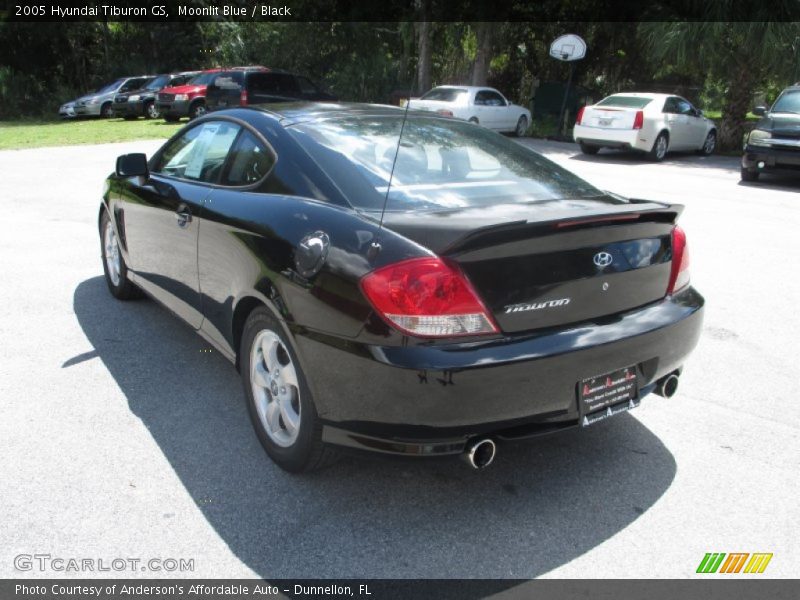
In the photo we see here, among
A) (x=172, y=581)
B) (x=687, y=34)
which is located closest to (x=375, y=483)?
(x=172, y=581)

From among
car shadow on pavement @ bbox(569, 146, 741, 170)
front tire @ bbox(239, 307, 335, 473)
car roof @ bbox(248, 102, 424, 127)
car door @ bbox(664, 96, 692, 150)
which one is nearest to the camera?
front tire @ bbox(239, 307, 335, 473)

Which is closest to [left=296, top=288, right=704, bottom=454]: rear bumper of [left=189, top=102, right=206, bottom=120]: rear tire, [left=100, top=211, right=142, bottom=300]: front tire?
[left=100, top=211, right=142, bottom=300]: front tire

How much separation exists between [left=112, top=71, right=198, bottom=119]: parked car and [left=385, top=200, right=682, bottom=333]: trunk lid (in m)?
A: 25.2

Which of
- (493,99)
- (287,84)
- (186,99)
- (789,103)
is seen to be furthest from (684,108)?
(186,99)

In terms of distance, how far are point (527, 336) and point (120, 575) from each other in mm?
1697

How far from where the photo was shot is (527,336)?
270cm

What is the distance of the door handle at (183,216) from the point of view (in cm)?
391

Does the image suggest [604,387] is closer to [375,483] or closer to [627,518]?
[627,518]

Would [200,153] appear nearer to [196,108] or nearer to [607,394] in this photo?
[607,394]

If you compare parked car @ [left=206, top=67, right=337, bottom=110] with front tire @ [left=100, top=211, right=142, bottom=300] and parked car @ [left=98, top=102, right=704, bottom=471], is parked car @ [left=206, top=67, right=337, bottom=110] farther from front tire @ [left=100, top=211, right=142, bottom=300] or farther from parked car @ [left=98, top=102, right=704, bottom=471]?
parked car @ [left=98, top=102, right=704, bottom=471]

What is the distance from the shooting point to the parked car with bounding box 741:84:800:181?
12.4m

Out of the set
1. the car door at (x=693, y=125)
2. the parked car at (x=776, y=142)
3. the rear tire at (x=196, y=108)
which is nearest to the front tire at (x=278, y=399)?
the parked car at (x=776, y=142)

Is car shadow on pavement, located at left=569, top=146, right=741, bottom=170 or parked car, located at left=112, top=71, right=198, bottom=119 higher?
car shadow on pavement, located at left=569, top=146, right=741, bottom=170

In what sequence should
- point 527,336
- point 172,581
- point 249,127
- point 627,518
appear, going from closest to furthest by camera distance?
1. point 172,581
2. point 527,336
3. point 627,518
4. point 249,127
